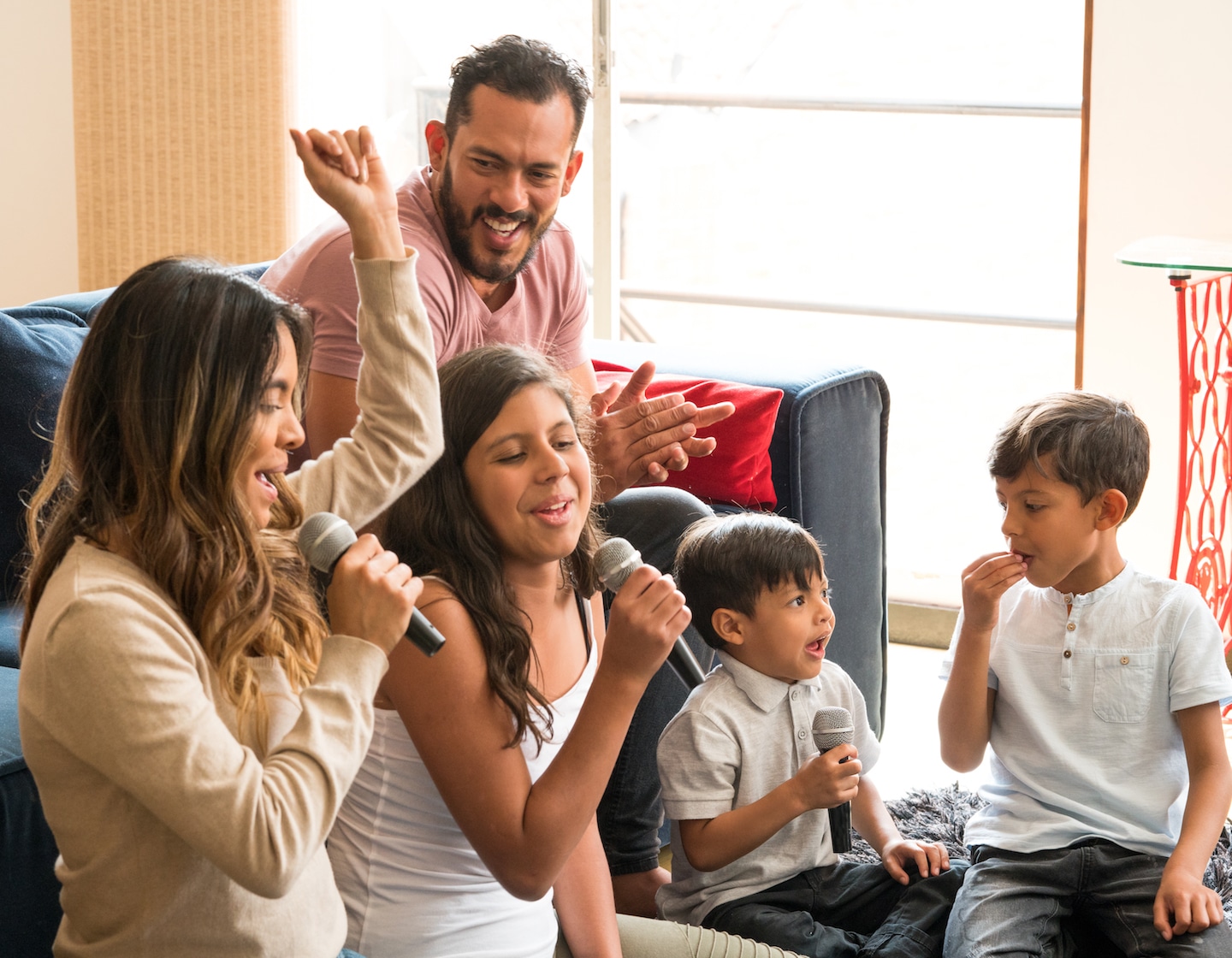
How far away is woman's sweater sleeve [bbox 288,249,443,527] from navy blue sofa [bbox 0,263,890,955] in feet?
1.81

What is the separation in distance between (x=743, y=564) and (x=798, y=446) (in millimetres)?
712

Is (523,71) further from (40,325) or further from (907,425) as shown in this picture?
(907,425)

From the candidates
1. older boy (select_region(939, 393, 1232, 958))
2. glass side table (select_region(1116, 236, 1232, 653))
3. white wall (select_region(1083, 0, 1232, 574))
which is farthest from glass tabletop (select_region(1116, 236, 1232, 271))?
older boy (select_region(939, 393, 1232, 958))

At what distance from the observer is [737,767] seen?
5.13ft

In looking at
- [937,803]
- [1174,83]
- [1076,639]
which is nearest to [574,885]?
[1076,639]

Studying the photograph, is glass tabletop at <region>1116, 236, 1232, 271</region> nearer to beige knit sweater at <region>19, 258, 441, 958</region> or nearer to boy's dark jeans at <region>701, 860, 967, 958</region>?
boy's dark jeans at <region>701, 860, 967, 958</region>

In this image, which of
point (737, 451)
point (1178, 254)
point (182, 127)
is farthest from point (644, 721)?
point (182, 127)

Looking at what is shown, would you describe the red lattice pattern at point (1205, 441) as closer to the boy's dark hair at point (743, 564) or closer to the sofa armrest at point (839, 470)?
the sofa armrest at point (839, 470)

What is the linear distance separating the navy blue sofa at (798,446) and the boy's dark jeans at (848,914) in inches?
28.5

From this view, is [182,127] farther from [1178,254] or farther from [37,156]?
[1178,254]

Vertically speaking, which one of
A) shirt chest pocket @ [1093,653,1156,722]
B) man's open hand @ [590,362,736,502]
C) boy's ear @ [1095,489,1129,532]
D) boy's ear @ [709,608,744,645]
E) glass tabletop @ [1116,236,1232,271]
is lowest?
shirt chest pocket @ [1093,653,1156,722]

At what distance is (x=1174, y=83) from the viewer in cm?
279

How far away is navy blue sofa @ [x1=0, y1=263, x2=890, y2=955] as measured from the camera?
6.46 feet

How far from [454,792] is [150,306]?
0.51 metres
